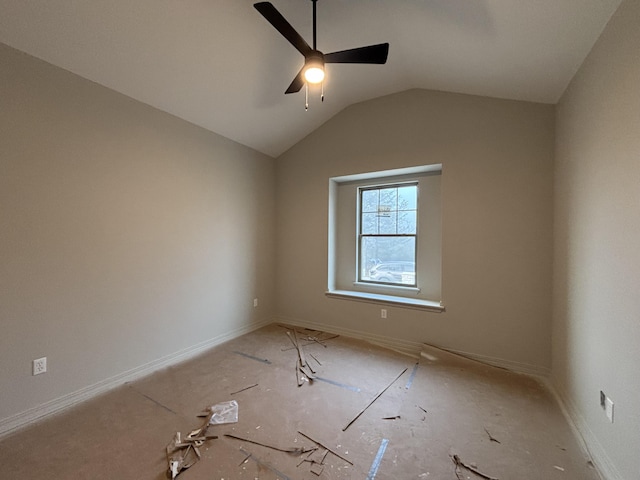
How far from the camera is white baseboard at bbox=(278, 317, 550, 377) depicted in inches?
105

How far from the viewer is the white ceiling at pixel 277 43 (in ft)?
5.84

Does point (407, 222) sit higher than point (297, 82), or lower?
lower

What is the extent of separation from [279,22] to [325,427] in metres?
2.73

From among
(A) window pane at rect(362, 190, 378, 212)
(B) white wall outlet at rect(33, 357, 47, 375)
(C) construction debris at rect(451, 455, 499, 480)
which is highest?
(A) window pane at rect(362, 190, 378, 212)

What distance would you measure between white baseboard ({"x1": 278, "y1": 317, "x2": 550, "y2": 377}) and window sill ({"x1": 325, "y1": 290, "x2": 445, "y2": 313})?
A: 0.44 m

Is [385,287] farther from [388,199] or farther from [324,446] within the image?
[324,446]

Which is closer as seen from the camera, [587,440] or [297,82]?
[587,440]

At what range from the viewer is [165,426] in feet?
6.35

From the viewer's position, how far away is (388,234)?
386cm

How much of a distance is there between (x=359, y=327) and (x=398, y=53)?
325 centimetres

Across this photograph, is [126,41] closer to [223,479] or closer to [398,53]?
[398,53]

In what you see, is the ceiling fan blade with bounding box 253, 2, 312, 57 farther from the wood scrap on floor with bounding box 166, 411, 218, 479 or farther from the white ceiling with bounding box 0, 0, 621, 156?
the wood scrap on floor with bounding box 166, 411, 218, 479

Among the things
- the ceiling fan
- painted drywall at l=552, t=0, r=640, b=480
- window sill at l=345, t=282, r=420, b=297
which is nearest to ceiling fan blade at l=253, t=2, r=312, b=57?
the ceiling fan

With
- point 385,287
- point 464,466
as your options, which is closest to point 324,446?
point 464,466
